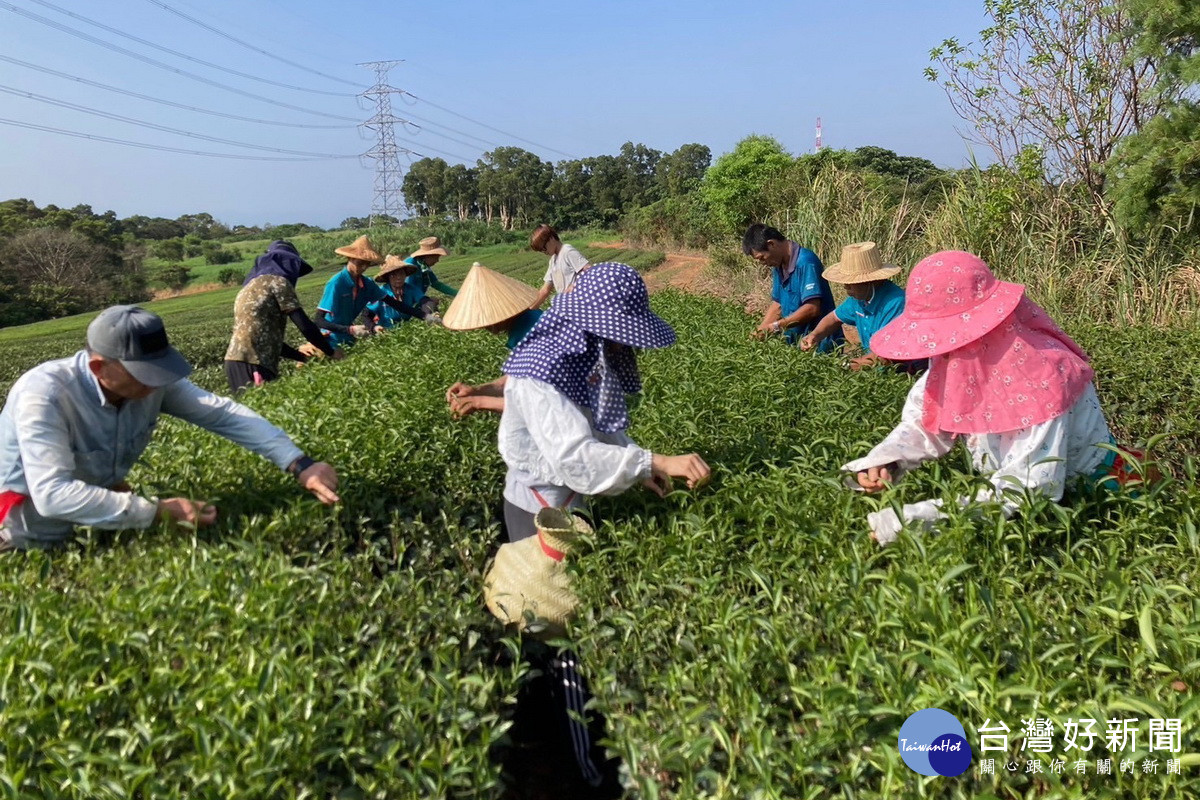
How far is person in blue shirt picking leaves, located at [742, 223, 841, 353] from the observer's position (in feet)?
21.2

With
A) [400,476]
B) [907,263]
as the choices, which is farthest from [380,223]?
[400,476]

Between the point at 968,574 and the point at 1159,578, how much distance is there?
56 cm

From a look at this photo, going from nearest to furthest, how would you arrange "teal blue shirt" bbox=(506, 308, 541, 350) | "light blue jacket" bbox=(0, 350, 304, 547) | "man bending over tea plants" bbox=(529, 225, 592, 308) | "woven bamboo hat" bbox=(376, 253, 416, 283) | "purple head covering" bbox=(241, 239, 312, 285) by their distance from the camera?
"light blue jacket" bbox=(0, 350, 304, 547)
"teal blue shirt" bbox=(506, 308, 541, 350)
"purple head covering" bbox=(241, 239, 312, 285)
"woven bamboo hat" bbox=(376, 253, 416, 283)
"man bending over tea plants" bbox=(529, 225, 592, 308)

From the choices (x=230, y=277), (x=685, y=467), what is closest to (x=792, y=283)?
(x=685, y=467)

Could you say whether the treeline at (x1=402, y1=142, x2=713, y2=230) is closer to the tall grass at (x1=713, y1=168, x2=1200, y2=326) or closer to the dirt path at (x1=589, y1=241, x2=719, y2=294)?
the dirt path at (x1=589, y1=241, x2=719, y2=294)

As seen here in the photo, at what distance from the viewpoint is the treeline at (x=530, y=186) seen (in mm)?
76062

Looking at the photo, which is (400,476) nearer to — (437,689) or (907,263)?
(437,689)

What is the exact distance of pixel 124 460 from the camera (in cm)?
302

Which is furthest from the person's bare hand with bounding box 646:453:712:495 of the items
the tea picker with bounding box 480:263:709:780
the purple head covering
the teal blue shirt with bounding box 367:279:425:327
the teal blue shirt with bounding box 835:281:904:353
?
the teal blue shirt with bounding box 367:279:425:327

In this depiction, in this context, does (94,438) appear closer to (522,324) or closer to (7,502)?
(7,502)

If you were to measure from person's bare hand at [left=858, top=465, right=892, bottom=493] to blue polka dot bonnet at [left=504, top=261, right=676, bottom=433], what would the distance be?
2.75ft

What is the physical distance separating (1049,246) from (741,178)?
49.7ft

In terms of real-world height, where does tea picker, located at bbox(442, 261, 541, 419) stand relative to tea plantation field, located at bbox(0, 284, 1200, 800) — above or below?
above

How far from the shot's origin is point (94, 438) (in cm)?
288
